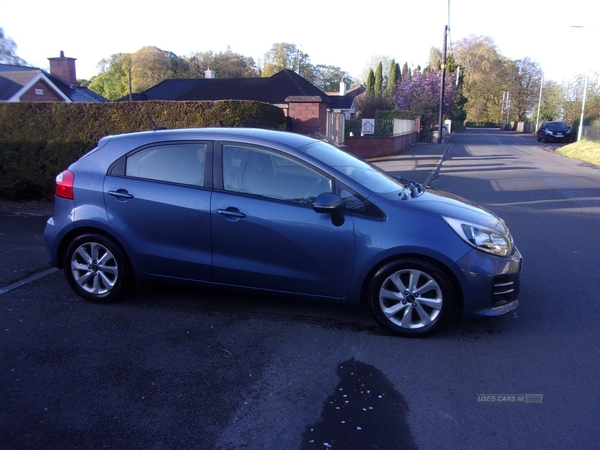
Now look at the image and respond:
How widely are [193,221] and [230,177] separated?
20.8 inches

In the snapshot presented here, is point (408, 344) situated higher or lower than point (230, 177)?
lower

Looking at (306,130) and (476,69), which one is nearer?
(306,130)

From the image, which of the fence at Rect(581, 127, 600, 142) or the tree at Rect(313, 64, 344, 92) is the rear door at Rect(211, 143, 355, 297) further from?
the tree at Rect(313, 64, 344, 92)

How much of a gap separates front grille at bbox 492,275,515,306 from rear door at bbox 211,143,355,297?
1222 millimetres

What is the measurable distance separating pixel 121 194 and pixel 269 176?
4.82 feet

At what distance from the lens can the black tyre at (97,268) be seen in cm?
508

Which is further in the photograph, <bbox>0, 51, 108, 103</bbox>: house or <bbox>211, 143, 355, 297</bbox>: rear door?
<bbox>0, 51, 108, 103</bbox>: house

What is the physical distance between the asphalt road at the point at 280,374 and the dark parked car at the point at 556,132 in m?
39.8

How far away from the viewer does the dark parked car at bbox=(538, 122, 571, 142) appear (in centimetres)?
4111

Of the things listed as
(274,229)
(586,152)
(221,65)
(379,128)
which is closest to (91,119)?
(274,229)

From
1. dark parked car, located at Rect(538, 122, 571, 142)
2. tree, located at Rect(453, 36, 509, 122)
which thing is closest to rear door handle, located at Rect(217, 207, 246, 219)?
dark parked car, located at Rect(538, 122, 571, 142)

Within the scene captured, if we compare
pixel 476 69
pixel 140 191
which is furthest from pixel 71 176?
pixel 476 69

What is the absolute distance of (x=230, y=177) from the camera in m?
4.80

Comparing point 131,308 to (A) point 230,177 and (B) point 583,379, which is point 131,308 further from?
(B) point 583,379
